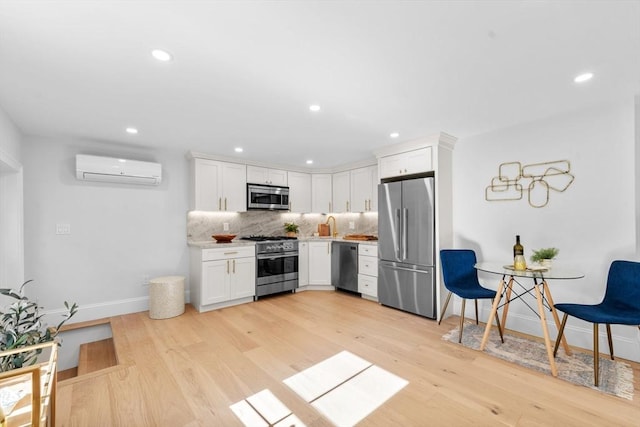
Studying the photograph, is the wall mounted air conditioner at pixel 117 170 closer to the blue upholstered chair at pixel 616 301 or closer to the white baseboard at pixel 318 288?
the white baseboard at pixel 318 288

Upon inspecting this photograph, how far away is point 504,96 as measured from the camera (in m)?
2.45

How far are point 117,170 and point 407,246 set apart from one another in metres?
3.96

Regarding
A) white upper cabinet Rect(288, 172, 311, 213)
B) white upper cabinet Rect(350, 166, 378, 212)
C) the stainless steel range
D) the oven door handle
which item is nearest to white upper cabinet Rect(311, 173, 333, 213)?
white upper cabinet Rect(288, 172, 311, 213)

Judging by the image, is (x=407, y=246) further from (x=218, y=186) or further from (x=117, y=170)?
(x=117, y=170)

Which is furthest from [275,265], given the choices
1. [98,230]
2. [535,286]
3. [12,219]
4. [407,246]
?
[535,286]

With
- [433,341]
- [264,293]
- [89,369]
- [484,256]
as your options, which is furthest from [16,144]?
[484,256]

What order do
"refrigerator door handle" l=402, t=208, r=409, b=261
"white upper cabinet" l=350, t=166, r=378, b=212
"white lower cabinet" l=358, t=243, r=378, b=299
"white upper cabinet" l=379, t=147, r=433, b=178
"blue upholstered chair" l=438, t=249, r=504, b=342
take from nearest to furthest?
1. "blue upholstered chair" l=438, t=249, r=504, b=342
2. "white upper cabinet" l=379, t=147, r=433, b=178
3. "refrigerator door handle" l=402, t=208, r=409, b=261
4. "white lower cabinet" l=358, t=243, r=378, b=299
5. "white upper cabinet" l=350, t=166, r=378, b=212

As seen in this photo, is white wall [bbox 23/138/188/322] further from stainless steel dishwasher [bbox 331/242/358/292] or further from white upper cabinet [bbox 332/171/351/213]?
white upper cabinet [bbox 332/171/351/213]

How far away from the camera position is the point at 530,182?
310 cm

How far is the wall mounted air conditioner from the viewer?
3484 mm

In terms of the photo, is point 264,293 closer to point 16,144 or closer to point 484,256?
point 484,256

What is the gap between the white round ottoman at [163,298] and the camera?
363cm

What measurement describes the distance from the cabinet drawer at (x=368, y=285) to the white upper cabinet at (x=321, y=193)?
1559 millimetres

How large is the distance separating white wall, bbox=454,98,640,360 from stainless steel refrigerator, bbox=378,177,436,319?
65 centimetres
